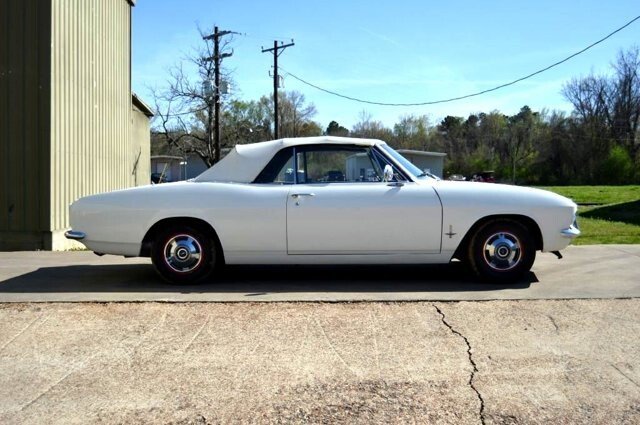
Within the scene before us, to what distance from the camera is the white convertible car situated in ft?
18.6

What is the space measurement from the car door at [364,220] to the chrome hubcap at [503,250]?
1.72 ft

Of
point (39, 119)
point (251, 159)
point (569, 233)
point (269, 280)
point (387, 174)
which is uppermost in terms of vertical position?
point (39, 119)

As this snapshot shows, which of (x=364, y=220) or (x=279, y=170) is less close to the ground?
(x=279, y=170)

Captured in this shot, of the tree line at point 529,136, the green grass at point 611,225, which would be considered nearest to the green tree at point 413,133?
the tree line at point 529,136

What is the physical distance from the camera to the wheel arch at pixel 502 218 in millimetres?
5754

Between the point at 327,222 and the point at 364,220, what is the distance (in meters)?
0.37

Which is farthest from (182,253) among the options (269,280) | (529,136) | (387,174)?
(529,136)

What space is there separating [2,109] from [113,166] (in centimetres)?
336

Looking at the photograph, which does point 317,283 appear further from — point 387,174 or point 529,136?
point 529,136

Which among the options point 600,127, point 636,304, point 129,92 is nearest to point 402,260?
point 636,304

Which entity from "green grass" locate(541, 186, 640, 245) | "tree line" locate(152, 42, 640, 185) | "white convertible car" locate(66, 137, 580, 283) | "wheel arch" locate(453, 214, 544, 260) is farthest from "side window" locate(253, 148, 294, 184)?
"tree line" locate(152, 42, 640, 185)

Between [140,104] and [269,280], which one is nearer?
[269,280]

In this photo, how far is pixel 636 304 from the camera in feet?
16.9

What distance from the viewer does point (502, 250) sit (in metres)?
5.76
